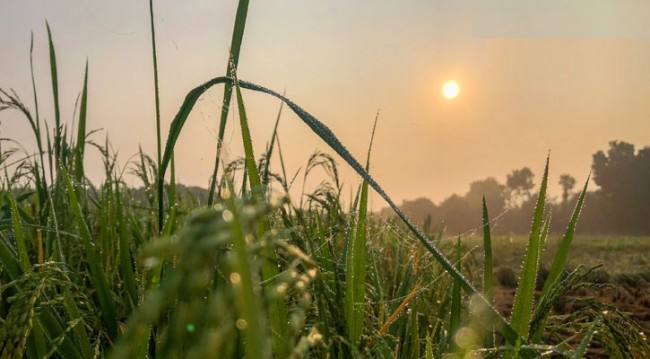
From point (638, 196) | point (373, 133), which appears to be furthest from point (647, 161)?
point (373, 133)

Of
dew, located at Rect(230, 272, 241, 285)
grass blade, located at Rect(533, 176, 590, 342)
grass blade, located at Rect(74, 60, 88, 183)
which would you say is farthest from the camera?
grass blade, located at Rect(74, 60, 88, 183)

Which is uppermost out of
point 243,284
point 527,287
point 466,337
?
point 243,284

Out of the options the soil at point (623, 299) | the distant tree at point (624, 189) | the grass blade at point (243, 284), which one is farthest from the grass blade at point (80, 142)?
the distant tree at point (624, 189)

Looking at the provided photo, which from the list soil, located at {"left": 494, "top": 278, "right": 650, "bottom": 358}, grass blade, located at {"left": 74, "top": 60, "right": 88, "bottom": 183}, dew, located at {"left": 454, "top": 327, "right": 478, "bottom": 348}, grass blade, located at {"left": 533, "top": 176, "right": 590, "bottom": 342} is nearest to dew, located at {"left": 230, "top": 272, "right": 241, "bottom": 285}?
dew, located at {"left": 454, "top": 327, "right": 478, "bottom": 348}

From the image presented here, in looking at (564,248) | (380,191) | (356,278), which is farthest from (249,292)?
(564,248)

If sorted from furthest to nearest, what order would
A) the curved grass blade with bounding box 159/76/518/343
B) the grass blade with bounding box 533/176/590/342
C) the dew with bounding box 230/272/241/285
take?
the grass blade with bounding box 533/176/590/342
the curved grass blade with bounding box 159/76/518/343
the dew with bounding box 230/272/241/285

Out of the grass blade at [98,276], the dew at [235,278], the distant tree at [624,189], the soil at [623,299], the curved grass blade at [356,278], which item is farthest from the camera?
the distant tree at [624,189]

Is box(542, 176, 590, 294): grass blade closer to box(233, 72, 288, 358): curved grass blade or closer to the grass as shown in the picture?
the grass

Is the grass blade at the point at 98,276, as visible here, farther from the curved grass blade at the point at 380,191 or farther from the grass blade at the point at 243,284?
the grass blade at the point at 243,284

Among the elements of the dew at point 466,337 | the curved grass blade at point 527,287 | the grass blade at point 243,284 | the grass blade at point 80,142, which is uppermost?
the grass blade at point 80,142

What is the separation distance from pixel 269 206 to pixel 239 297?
71 mm

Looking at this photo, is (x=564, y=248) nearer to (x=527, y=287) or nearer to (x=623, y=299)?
(x=527, y=287)

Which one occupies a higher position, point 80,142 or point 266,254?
point 80,142

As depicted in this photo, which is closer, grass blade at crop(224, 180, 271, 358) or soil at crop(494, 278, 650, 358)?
grass blade at crop(224, 180, 271, 358)
